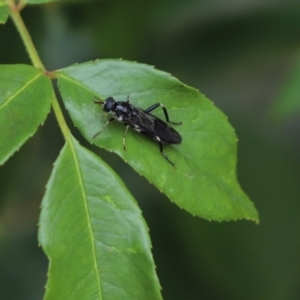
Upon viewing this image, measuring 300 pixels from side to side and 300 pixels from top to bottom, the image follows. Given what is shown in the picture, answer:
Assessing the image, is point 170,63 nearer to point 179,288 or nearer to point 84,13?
point 84,13

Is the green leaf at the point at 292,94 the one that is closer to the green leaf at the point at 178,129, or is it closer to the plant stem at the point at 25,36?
the green leaf at the point at 178,129

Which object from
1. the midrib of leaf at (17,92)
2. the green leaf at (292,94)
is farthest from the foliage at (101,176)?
the green leaf at (292,94)

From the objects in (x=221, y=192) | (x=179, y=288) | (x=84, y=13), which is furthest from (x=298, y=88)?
(x=179, y=288)

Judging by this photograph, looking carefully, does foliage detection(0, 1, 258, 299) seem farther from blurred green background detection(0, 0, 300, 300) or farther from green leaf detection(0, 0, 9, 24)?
blurred green background detection(0, 0, 300, 300)

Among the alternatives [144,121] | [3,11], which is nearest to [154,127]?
[144,121]

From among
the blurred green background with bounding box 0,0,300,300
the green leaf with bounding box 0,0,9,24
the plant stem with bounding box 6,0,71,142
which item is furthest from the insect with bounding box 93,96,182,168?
the blurred green background with bounding box 0,0,300,300

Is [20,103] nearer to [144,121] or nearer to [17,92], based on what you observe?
[17,92]
